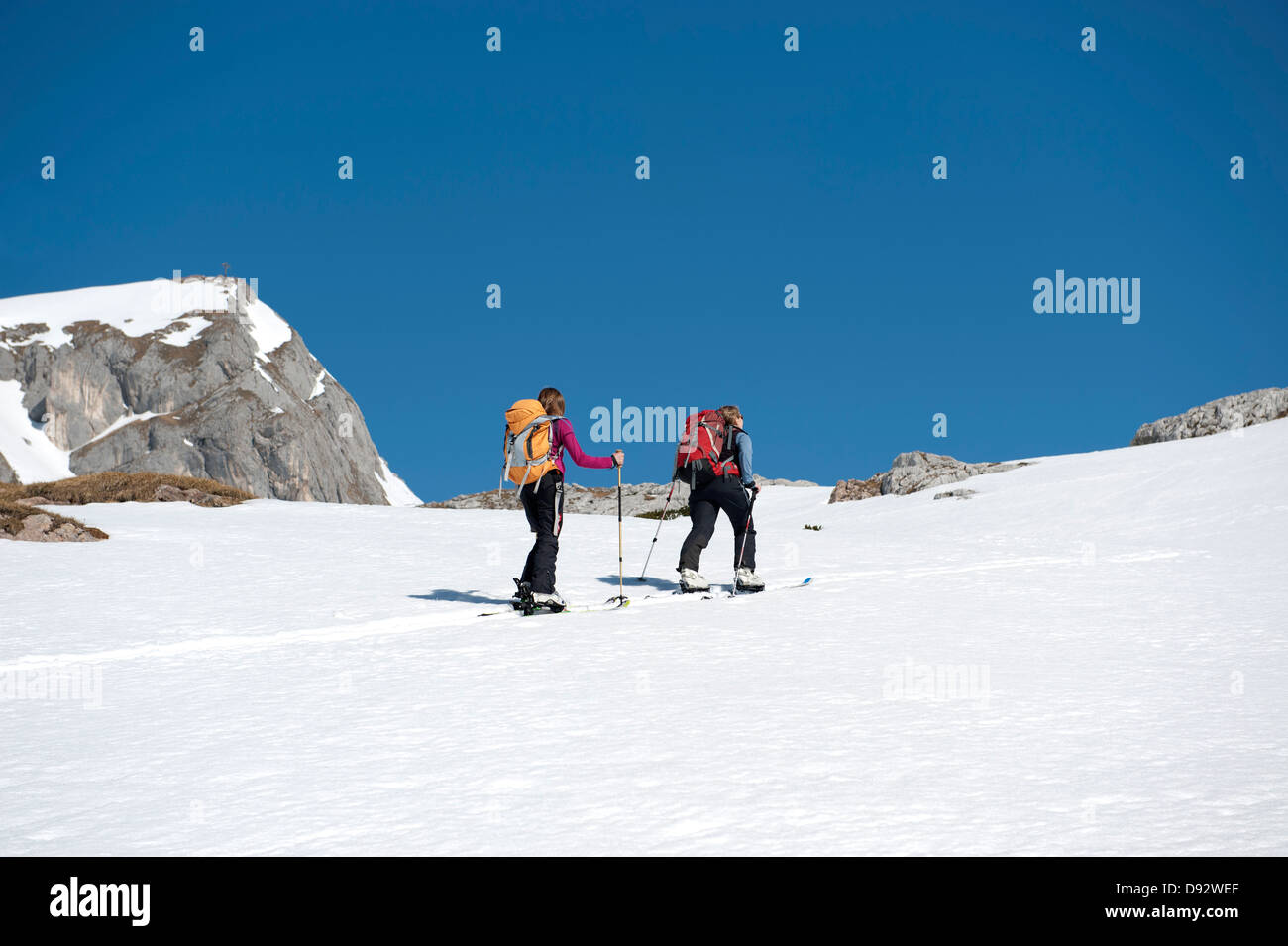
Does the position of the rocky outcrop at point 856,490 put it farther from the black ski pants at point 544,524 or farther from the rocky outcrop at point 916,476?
the black ski pants at point 544,524

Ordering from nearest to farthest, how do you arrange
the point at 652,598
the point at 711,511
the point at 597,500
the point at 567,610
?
1. the point at 567,610
2. the point at 652,598
3. the point at 711,511
4. the point at 597,500

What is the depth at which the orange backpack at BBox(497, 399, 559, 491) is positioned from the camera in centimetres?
1158

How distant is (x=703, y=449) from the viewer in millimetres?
13133

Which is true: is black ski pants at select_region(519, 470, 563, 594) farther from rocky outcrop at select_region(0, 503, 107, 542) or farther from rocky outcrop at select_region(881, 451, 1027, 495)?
rocky outcrop at select_region(881, 451, 1027, 495)

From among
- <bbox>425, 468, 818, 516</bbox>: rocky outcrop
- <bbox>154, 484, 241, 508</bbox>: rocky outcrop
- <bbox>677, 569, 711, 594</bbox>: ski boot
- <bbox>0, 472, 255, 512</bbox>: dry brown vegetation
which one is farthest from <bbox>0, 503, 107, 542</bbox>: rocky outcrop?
<bbox>425, 468, 818, 516</bbox>: rocky outcrop

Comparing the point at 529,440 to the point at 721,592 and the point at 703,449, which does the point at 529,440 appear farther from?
the point at 721,592

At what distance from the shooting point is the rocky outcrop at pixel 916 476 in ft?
99.5

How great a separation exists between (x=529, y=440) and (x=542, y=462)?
11.7 inches

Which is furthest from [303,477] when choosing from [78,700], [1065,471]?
[78,700]

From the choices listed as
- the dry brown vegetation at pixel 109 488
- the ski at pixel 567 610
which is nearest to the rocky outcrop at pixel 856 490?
the dry brown vegetation at pixel 109 488

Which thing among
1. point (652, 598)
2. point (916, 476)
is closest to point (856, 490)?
point (916, 476)

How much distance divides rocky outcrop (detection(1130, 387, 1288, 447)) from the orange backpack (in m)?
25.5

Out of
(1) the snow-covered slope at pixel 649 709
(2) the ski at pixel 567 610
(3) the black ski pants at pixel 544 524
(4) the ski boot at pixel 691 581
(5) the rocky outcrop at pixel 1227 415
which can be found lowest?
(1) the snow-covered slope at pixel 649 709
